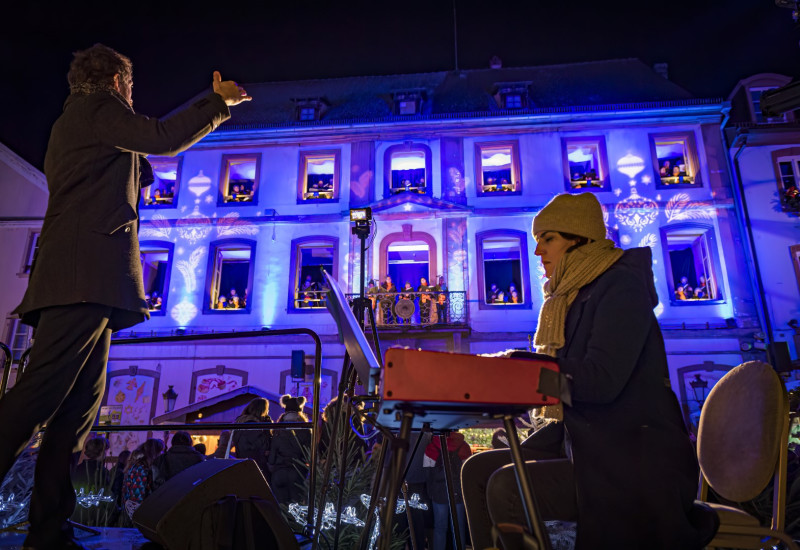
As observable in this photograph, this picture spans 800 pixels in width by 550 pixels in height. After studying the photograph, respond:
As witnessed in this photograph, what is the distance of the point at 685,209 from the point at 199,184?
1547 centimetres

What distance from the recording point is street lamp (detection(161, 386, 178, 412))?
15.4 meters

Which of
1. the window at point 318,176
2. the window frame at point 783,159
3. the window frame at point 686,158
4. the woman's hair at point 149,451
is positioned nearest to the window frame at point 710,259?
the window frame at point 686,158

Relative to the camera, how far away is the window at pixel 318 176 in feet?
56.7

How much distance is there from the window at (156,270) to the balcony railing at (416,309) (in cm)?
618

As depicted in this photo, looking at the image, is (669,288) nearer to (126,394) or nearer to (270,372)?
(270,372)

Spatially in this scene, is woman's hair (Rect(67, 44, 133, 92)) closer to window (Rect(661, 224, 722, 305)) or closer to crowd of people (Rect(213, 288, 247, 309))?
crowd of people (Rect(213, 288, 247, 309))

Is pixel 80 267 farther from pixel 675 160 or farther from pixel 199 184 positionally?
pixel 675 160

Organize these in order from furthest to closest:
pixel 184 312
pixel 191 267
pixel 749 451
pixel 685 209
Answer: pixel 191 267
pixel 184 312
pixel 685 209
pixel 749 451

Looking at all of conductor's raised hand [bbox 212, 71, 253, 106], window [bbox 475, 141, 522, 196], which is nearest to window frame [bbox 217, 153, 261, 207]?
window [bbox 475, 141, 522, 196]

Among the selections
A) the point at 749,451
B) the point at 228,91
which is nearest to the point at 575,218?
the point at 749,451

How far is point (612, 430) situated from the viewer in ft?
6.15

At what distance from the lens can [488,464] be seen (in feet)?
7.61

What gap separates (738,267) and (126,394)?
1835cm

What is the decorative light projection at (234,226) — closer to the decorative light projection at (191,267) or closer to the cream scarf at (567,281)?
the decorative light projection at (191,267)
